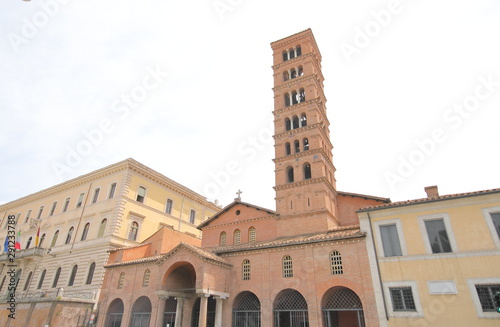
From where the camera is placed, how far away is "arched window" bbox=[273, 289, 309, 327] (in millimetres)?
19578

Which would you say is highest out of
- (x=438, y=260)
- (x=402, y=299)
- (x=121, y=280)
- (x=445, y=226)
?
(x=445, y=226)

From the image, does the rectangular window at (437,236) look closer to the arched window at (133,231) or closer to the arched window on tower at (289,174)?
the arched window on tower at (289,174)

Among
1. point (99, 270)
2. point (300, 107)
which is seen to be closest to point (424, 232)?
point (300, 107)

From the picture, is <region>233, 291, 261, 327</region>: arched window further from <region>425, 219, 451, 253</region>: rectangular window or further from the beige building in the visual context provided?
the beige building

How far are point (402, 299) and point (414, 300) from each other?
1.85ft

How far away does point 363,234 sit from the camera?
1850 centimetres

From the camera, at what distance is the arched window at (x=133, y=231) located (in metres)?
33.1

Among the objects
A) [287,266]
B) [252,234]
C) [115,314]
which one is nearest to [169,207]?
[115,314]

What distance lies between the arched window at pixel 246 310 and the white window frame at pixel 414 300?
8274 mm

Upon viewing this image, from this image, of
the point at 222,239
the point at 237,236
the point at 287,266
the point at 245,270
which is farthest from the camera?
the point at 222,239

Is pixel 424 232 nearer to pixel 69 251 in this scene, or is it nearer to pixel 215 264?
pixel 215 264

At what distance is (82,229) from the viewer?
34.7 m

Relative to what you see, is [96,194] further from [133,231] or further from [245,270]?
[245,270]

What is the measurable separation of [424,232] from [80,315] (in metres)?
26.2
